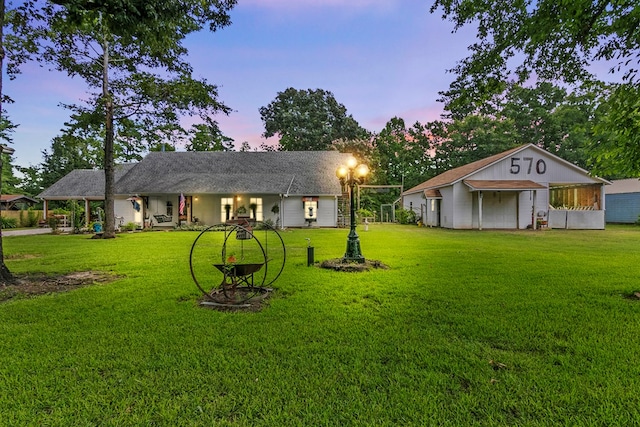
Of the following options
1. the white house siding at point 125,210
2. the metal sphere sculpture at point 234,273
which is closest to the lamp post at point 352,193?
the metal sphere sculpture at point 234,273

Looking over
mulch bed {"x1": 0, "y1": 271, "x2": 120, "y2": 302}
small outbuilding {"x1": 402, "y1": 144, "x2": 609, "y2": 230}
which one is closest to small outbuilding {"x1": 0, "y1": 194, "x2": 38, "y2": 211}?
mulch bed {"x1": 0, "y1": 271, "x2": 120, "y2": 302}

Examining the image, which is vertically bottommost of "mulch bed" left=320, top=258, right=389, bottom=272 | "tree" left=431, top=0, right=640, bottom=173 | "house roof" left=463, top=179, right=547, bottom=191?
"mulch bed" left=320, top=258, right=389, bottom=272

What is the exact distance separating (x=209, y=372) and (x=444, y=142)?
39452 mm

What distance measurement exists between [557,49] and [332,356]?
19.0 feet

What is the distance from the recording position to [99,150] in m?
14.7

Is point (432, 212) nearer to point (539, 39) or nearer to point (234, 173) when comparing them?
point (234, 173)

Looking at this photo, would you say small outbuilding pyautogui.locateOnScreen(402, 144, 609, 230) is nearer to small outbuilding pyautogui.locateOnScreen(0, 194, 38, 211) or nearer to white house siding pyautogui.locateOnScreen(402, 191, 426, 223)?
white house siding pyautogui.locateOnScreen(402, 191, 426, 223)

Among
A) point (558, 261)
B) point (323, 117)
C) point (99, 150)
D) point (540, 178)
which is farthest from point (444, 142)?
point (99, 150)

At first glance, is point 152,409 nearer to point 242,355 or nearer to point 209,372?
point 209,372

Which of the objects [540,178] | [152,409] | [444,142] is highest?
[444,142]

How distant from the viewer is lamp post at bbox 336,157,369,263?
24.8ft

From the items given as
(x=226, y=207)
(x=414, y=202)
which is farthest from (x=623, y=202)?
(x=226, y=207)

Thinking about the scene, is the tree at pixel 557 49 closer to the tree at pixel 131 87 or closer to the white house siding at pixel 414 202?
the tree at pixel 131 87

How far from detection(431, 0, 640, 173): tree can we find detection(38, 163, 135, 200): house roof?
22873 millimetres
